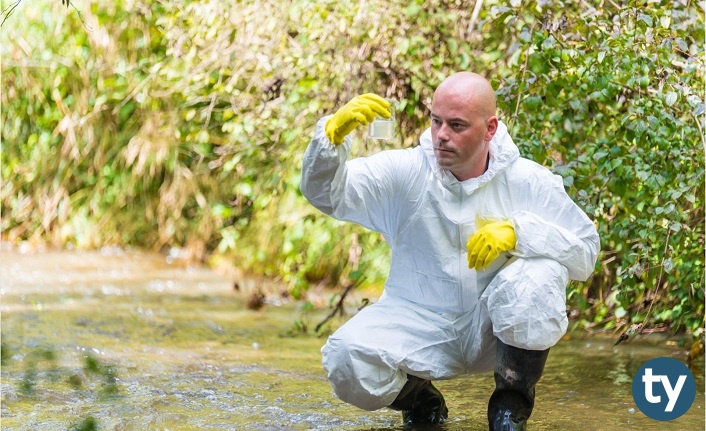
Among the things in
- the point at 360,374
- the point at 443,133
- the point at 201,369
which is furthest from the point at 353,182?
the point at 201,369

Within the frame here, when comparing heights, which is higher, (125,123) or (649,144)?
(649,144)

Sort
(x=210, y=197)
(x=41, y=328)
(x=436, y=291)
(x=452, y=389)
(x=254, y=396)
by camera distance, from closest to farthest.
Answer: (x=436, y=291)
(x=254, y=396)
(x=452, y=389)
(x=41, y=328)
(x=210, y=197)

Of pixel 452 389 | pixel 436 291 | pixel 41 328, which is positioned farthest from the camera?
pixel 41 328

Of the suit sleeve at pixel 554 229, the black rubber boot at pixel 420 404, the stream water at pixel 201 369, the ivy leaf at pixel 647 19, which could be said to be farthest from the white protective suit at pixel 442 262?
the ivy leaf at pixel 647 19

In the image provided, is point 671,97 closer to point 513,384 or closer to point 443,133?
point 443,133

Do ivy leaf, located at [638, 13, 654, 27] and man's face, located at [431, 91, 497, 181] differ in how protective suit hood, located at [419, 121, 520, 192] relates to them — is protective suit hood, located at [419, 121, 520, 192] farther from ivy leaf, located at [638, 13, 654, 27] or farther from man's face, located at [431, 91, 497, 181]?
ivy leaf, located at [638, 13, 654, 27]

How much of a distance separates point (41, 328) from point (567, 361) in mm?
2305

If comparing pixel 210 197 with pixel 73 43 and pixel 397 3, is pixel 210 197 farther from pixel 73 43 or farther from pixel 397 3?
pixel 397 3

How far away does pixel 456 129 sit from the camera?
8.93 ft

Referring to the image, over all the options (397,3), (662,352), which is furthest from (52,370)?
(662,352)

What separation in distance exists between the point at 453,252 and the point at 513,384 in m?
0.41

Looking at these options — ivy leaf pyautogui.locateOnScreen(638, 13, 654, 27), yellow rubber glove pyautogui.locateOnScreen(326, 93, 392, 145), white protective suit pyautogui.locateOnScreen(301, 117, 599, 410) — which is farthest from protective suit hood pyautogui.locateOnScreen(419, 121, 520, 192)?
ivy leaf pyautogui.locateOnScreen(638, 13, 654, 27)

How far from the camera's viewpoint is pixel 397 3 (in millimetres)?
4180

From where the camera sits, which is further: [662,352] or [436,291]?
[662,352]
